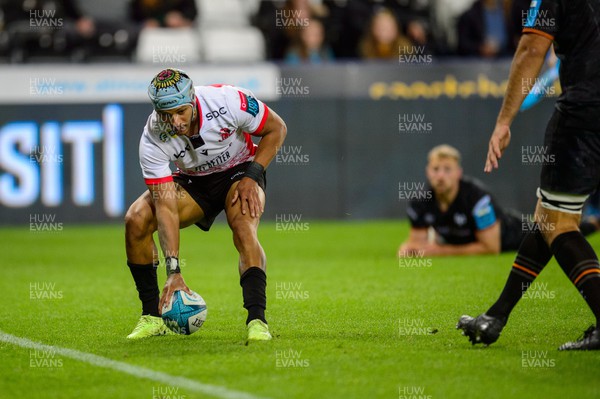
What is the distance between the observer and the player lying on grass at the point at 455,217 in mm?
11562

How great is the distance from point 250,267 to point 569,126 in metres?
2.25

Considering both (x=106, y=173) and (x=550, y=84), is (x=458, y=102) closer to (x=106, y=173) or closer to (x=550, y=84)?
(x=550, y=84)

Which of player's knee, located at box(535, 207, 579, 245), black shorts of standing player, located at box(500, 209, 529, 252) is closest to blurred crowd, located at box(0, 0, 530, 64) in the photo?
black shorts of standing player, located at box(500, 209, 529, 252)

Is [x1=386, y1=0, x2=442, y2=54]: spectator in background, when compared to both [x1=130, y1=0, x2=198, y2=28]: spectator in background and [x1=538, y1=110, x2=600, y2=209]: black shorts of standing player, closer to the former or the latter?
[x1=130, y1=0, x2=198, y2=28]: spectator in background

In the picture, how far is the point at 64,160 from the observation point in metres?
15.6

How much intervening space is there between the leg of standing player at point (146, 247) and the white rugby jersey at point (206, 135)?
0.25 metres

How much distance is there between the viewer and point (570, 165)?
6.07m

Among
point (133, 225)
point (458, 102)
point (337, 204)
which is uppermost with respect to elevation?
point (133, 225)

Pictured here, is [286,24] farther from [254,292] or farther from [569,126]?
[569,126]

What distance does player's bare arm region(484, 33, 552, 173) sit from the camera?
605 cm

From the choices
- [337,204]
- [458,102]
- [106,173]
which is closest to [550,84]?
[458,102]

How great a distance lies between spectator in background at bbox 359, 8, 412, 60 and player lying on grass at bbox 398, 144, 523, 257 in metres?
5.08

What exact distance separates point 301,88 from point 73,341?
9.46 metres

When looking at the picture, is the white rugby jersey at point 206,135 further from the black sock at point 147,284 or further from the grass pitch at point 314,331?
the grass pitch at point 314,331
